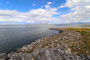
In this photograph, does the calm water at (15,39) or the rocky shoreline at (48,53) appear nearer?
the rocky shoreline at (48,53)

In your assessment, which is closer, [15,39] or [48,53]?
[48,53]

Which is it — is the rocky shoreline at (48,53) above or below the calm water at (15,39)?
above

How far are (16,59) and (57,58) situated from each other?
8.74 metres

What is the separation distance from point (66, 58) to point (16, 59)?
10.5 metres

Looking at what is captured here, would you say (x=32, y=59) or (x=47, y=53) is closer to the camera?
(x=32, y=59)

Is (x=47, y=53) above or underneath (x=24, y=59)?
above

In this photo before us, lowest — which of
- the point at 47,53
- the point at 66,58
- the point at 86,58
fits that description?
the point at 86,58

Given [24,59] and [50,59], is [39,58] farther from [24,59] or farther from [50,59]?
[24,59]

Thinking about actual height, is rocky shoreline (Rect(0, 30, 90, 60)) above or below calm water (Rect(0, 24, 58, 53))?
above

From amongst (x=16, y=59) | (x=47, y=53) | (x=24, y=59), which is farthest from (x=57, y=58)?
(x=16, y=59)

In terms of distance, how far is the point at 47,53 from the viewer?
1227cm

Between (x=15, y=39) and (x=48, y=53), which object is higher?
(x=48, y=53)

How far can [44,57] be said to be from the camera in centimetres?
1145

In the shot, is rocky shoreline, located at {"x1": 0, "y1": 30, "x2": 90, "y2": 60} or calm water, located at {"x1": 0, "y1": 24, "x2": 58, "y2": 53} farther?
calm water, located at {"x1": 0, "y1": 24, "x2": 58, "y2": 53}
